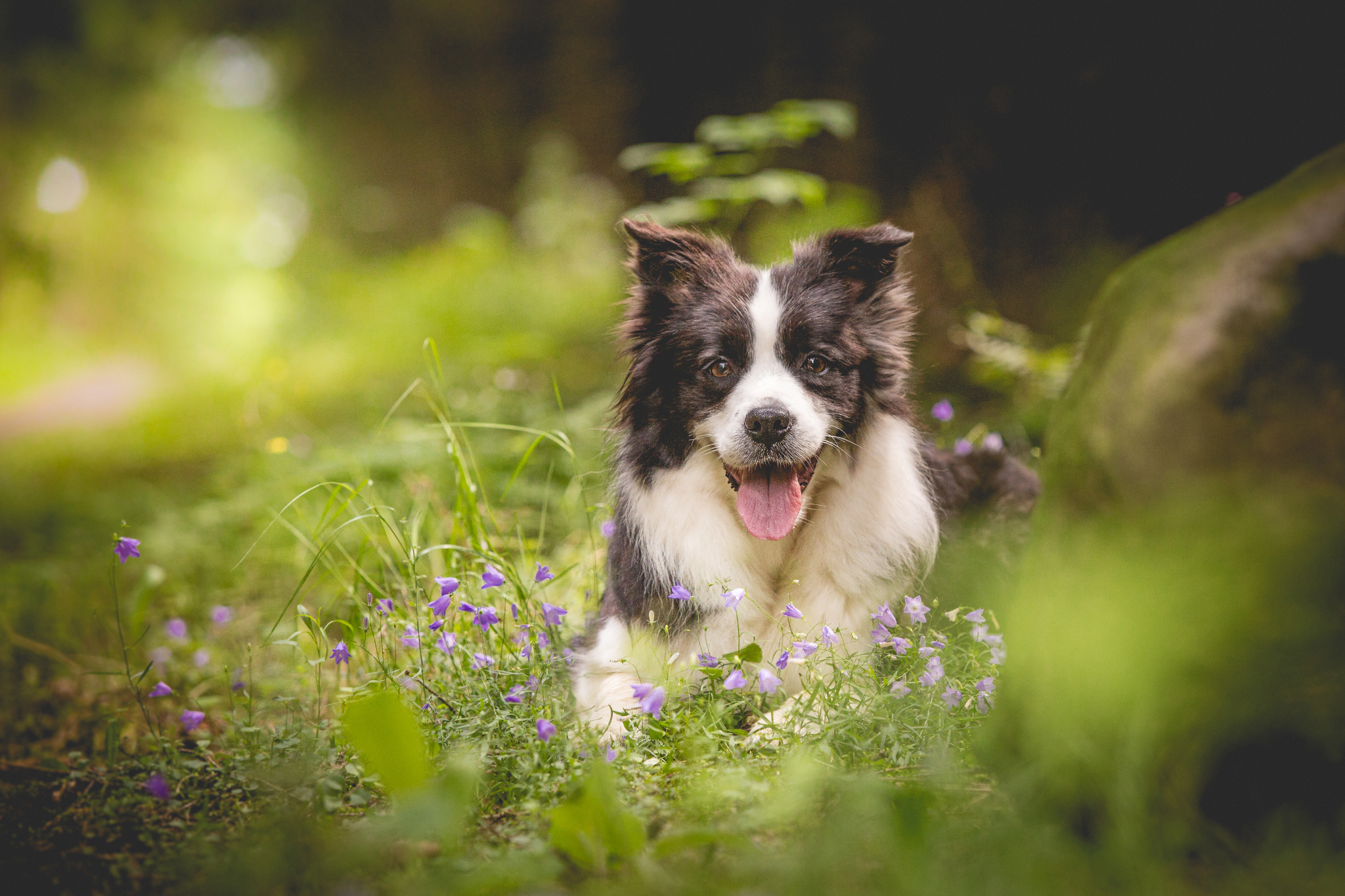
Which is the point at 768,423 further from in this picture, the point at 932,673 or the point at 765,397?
the point at 932,673

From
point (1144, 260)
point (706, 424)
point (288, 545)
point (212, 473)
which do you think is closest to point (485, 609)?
point (706, 424)

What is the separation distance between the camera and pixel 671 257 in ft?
10.4

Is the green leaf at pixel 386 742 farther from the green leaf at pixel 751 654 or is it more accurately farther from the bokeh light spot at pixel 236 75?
the bokeh light spot at pixel 236 75

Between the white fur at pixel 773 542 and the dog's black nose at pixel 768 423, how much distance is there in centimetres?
6

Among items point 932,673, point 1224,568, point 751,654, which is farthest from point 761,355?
point 1224,568

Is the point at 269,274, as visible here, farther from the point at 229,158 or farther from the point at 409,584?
the point at 409,584

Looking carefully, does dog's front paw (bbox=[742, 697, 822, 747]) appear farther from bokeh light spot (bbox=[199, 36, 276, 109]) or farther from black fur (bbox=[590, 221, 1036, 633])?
bokeh light spot (bbox=[199, 36, 276, 109])

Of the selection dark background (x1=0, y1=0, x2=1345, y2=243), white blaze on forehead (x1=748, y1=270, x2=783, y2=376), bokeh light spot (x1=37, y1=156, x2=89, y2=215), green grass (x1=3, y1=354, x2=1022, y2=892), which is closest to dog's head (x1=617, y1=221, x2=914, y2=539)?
white blaze on forehead (x1=748, y1=270, x2=783, y2=376)

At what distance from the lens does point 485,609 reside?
2.73 metres

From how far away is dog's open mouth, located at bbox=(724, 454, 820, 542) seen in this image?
9.47 feet

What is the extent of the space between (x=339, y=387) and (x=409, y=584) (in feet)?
16.6

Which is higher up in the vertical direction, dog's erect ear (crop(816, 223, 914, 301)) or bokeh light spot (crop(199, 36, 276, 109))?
bokeh light spot (crop(199, 36, 276, 109))

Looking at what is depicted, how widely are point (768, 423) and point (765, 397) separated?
10cm

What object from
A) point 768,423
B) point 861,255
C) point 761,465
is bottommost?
point 761,465
